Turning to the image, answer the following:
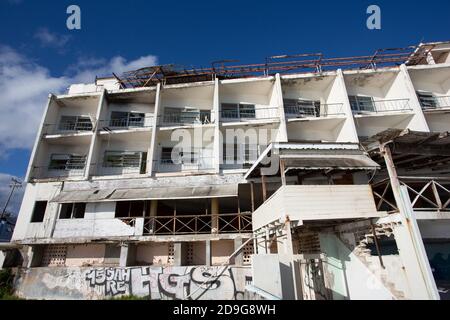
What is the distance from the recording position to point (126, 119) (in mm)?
18312

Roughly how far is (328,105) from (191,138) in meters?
10.3

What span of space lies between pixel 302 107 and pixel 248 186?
8.37 m

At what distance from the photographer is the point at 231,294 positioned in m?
11.3

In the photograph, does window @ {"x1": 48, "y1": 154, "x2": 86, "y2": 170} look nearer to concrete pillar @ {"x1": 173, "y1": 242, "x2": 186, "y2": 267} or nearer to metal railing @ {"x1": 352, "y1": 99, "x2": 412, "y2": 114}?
concrete pillar @ {"x1": 173, "y1": 242, "x2": 186, "y2": 267}

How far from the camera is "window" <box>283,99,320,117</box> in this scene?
704 inches

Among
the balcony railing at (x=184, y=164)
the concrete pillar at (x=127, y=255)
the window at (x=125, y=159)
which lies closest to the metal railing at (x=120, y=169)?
the window at (x=125, y=159)

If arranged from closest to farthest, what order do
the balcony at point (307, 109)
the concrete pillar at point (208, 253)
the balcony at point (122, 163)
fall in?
the concrete pillar at point (208, 253), the balcony at point (122, 163), the balcony at point (307, 109)

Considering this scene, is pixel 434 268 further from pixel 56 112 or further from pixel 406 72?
pixel 56 112

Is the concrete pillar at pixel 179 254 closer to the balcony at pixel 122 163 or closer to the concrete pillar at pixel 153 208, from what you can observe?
the concrete pillar at pixel 153 208

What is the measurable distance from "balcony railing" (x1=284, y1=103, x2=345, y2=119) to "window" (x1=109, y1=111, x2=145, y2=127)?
1113 centimetres

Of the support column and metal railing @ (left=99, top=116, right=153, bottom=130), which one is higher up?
metal railing @ (left=99, top=116, right=153, bottom=130)

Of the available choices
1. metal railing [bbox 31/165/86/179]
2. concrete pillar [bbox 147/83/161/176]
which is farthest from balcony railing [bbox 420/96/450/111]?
metal railing [bbox 31/165/86/179]

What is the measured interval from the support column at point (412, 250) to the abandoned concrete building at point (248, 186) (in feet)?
0.11

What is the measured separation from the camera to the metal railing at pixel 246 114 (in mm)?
17458
